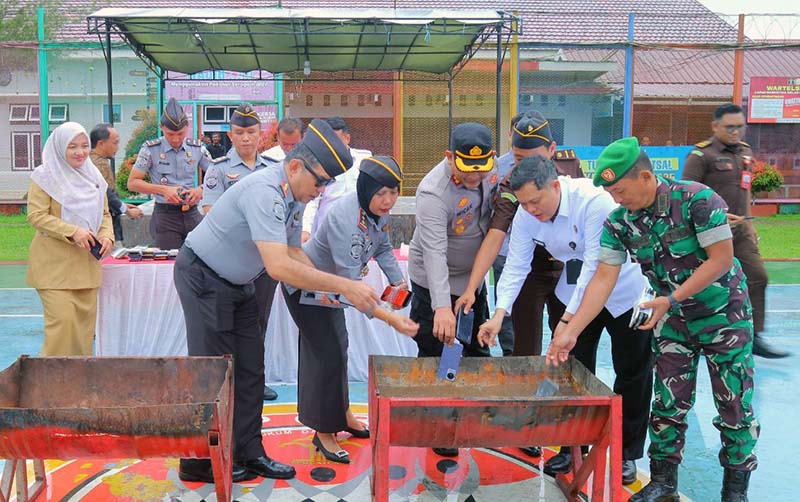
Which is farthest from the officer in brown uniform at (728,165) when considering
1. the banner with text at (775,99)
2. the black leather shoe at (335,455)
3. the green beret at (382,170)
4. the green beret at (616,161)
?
the banner with text at (775,99)

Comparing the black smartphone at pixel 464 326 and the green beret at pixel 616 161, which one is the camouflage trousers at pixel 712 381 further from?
the black smartphone at pixel 464 326

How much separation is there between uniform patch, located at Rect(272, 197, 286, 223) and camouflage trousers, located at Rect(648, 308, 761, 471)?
167cm

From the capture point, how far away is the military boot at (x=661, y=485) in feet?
11.5

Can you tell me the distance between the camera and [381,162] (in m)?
3.51

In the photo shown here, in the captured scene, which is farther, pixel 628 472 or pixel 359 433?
pixel 359 433

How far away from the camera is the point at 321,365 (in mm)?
4016

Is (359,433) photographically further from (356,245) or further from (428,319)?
(356,245)

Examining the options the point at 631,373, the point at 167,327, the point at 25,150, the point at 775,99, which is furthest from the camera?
the point at 25,150

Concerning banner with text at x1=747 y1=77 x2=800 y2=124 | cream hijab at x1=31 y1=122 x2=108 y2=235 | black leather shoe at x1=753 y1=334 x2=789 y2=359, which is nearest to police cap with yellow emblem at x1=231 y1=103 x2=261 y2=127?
cream hijab at x1=31 y1=122 x2=108 y2=235

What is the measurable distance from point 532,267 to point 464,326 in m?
0.47

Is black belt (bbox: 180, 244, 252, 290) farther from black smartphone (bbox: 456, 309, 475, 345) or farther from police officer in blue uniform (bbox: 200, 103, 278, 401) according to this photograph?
police officer in blue uniform (bbox: 200, 103, 278, 401)

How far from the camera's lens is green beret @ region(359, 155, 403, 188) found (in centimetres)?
351

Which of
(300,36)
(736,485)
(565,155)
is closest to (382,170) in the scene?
(565,155)

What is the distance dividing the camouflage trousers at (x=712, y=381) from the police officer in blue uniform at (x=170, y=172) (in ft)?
12.8
